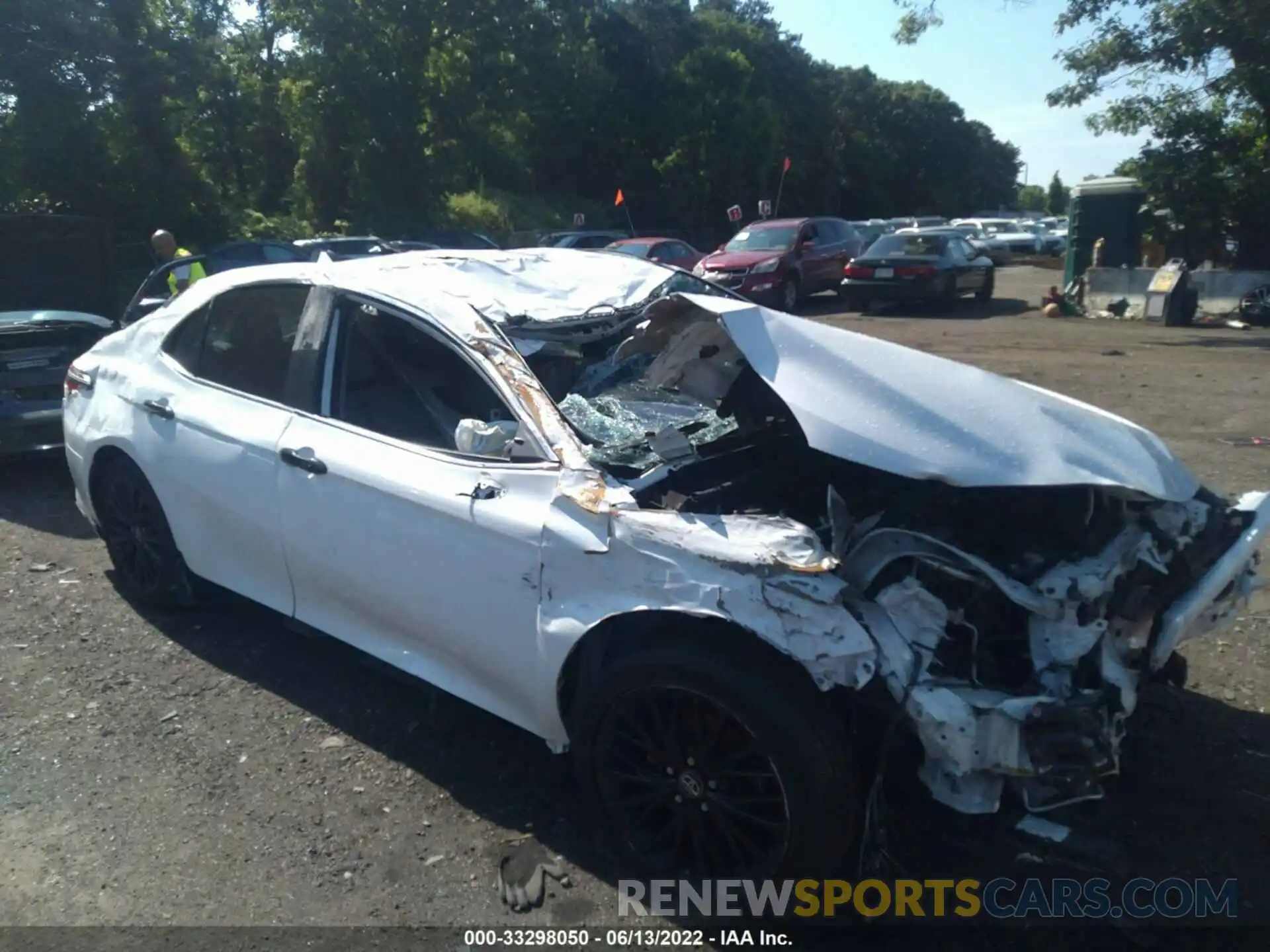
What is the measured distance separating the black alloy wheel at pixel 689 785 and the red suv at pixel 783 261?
16465mm

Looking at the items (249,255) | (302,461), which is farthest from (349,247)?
(302,461)

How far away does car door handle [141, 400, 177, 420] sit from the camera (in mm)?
4684

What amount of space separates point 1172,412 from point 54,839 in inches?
362

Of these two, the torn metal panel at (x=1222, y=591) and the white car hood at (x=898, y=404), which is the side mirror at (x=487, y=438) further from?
the torn metal panel at (x=1222, y=591)

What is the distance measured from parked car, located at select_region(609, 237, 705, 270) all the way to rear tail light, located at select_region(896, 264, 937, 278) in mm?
3808

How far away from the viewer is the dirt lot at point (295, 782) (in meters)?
3.27

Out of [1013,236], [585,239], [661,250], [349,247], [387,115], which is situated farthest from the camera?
[1013,236]

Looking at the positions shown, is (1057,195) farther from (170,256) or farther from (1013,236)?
(170,256)

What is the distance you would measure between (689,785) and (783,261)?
17763 mm

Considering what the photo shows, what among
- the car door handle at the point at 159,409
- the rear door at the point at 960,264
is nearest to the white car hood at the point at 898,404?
the car door handle at the point at 159,409

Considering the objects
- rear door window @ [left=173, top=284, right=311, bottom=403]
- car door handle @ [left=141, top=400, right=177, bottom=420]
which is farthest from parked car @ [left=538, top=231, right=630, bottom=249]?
car door handle @ [left=141, top=400, right=177, bottom=420]

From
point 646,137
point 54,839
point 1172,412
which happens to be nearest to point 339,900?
point 54,839

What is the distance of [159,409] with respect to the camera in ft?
15.5

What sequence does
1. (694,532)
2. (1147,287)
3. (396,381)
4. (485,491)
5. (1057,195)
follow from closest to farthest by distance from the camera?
(694,532) < (485,491) < (396,381) < (1147,287) < (1057,195)
